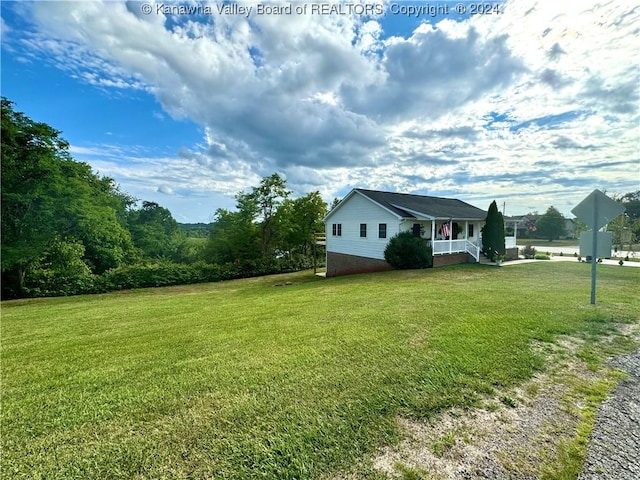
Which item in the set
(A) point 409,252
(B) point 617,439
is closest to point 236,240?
(A) point 409,252

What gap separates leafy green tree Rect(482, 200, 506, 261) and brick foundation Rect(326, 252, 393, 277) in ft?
24.3

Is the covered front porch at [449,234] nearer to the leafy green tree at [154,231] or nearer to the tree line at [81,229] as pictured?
the tree line at [81,229]

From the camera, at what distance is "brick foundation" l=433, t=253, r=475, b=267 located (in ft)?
58.1

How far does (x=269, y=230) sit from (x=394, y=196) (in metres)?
14.2

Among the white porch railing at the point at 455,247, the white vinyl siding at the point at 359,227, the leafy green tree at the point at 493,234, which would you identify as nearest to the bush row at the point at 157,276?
the white vinyl siding at the point at 359,227

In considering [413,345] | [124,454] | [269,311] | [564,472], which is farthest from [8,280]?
[564,472]

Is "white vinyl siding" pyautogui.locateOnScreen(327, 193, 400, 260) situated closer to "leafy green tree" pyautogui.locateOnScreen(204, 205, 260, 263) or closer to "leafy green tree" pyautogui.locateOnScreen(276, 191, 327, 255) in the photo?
"leafy green tree" pyautogui.locateOnScreen(276, 191, 327, 255)

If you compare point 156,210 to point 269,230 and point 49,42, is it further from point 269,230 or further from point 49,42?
point 49,42

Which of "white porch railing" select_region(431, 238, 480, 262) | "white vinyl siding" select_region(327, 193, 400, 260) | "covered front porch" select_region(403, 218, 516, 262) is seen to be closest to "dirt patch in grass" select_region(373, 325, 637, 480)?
"white porch railing" select_region(431, 238, 480, 262)

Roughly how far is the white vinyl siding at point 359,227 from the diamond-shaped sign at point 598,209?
11.0 meters

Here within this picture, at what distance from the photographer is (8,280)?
16.8 m

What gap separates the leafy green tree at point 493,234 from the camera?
1958cm

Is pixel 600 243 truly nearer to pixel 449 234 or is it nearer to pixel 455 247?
pixel 455 247

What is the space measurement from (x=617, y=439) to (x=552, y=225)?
Answer: 203 feet
